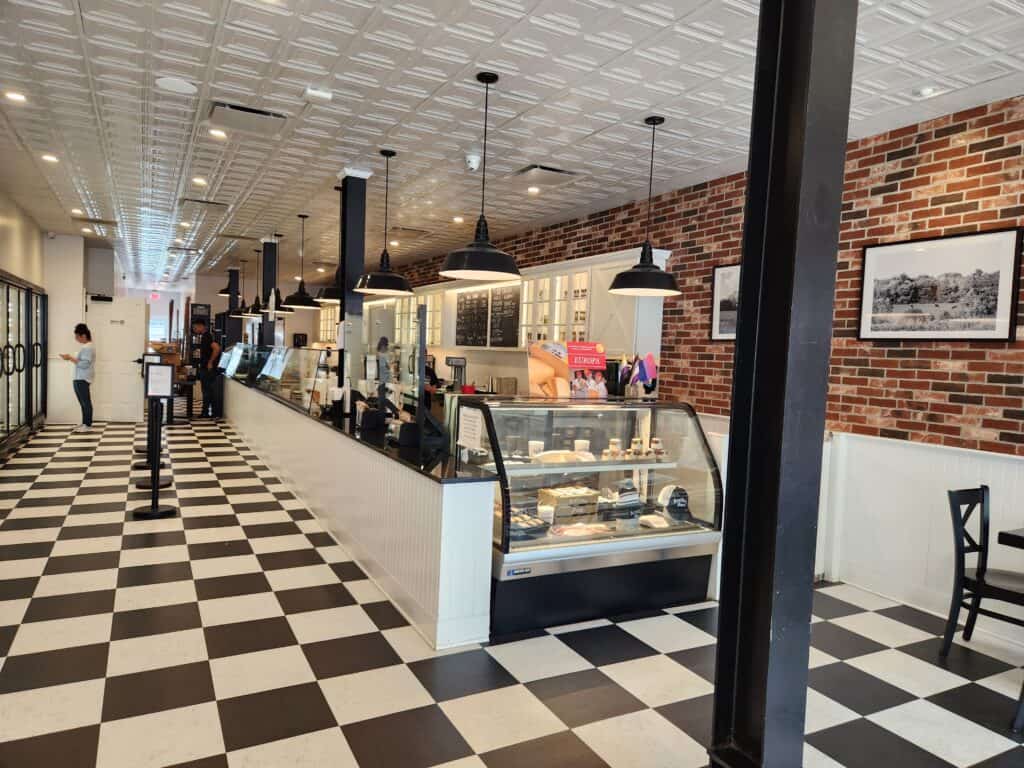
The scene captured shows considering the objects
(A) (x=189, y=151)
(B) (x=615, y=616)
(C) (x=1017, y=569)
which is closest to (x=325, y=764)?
(B) (x=615, y=616)

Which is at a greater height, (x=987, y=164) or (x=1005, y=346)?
(x=987, y=164)

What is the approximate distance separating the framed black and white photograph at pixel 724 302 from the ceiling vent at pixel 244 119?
3711mm

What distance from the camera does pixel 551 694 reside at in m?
2.76

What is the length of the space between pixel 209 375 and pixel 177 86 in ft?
26.4

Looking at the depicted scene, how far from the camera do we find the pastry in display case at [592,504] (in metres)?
3.36

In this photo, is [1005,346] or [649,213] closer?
[1005,346]

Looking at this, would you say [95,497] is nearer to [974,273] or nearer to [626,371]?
[626,371]

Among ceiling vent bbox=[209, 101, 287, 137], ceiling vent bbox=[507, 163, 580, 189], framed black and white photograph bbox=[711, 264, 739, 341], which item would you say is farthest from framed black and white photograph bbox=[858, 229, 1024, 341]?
ceiling vent bbox=[209, 101, 287, 137]

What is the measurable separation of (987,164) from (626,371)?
2431 millimetres

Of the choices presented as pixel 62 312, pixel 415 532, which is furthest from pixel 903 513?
pixel 62 312

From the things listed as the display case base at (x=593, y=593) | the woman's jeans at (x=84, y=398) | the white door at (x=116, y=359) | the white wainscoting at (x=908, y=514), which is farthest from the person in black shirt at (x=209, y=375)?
the white wainscoting at (x=908, y=514)

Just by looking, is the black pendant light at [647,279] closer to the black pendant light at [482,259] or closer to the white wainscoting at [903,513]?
the black pendant light at [482,259]

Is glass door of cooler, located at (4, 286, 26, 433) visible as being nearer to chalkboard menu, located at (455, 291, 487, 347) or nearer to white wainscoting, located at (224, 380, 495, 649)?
white wainscoting, located at (224, 380, 495, 649)

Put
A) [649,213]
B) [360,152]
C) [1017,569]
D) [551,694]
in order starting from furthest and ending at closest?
[649,213]
[360,152]
[1017,569]
[551,694]
